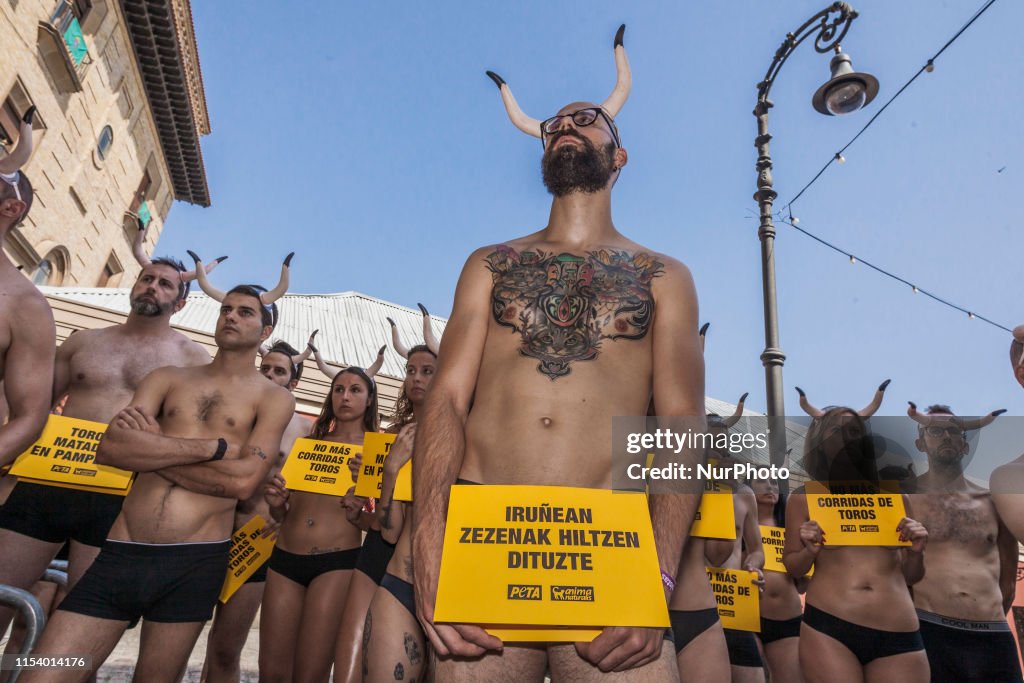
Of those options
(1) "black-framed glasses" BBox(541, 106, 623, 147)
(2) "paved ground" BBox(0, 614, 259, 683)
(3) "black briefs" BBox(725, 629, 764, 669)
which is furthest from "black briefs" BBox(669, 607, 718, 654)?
(2) "paved ground" BBox(0, 614, 259, 683)

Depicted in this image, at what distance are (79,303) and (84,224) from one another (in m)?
11.3

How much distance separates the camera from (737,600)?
5.07 metres

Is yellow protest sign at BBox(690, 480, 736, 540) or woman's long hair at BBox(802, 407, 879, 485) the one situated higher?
woman's long hair at BBox(802, 407, 879, 485)

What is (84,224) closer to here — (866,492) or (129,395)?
(129,395)

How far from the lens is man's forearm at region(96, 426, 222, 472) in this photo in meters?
3.44

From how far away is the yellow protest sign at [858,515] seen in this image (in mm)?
4375

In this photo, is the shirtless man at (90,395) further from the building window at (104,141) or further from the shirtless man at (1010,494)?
the building window at (104,141)

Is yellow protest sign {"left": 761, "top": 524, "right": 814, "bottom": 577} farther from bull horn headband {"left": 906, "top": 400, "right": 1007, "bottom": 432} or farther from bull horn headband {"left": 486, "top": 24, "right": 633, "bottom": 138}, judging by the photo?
bull horn headband {"left": 486, "top": 24, "right": 633, "bottom": 138}

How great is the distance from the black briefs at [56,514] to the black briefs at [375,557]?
1.59 metres

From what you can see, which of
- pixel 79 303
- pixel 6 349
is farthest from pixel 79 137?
pixel 6 349

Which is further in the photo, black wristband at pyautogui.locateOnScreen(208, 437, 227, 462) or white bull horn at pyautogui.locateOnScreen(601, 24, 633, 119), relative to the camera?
black wristband at pyautogui.locateOnScreen(208, 437, 227, 462)

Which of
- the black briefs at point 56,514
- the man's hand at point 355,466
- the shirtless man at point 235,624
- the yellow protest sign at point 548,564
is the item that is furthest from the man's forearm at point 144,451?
the yellow protest sign at point 548,564

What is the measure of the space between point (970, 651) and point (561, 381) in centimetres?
420

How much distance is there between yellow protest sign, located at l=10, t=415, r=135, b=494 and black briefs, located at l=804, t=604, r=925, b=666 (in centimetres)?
493
